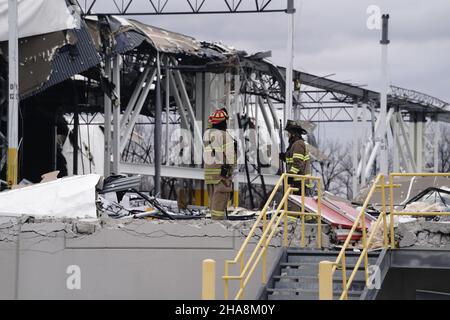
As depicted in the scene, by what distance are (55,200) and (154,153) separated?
16838 mm

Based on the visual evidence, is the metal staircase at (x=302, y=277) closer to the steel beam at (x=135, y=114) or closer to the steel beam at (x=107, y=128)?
the steel beam at (x=107, y=128)

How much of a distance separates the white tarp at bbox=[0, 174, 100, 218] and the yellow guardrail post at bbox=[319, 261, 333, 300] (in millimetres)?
6085

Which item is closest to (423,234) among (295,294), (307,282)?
(307,282)

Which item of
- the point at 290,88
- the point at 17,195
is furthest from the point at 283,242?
the point at 290,88

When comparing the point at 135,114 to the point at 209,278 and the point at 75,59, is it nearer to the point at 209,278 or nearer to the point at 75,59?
the point at 75,59

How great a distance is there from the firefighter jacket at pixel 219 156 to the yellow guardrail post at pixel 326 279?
4680mm

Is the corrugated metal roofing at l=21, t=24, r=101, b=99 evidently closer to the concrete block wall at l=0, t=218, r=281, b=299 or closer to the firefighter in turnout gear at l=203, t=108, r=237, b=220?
the concrete block wall at l=0, t=218, r=281, b=299

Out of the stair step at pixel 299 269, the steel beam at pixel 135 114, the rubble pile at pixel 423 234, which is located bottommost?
the stair step at pixel 299 269

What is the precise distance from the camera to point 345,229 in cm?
1436

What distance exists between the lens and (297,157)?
1532 centimetres

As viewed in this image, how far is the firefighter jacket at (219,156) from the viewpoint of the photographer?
14.6 m

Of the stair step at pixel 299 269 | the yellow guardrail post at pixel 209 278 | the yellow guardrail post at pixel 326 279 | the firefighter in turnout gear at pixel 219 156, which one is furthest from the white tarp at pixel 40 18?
the yellow guardrail post at pixel 326 279

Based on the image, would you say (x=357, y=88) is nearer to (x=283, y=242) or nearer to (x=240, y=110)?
(x=240, y=110)
